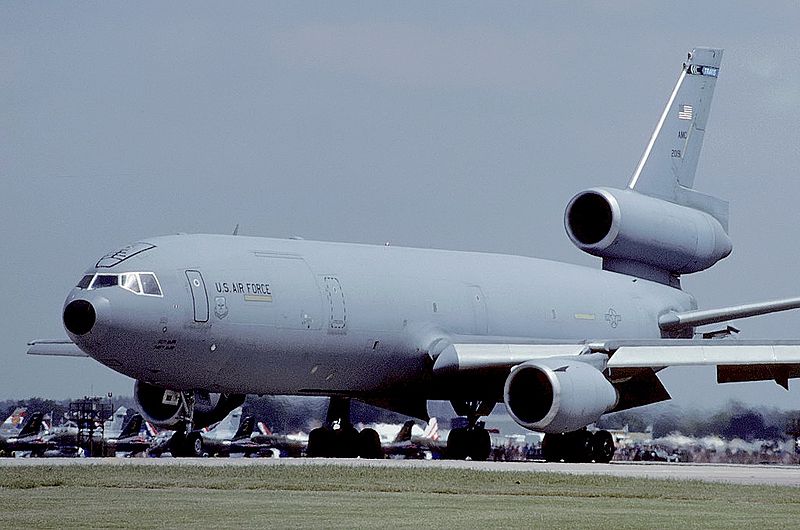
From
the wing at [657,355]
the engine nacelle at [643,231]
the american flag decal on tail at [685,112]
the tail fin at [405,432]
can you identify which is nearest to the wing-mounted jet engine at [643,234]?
the engine nacelle at [643,231]

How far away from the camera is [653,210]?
37.2m

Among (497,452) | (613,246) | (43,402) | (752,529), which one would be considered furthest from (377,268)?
(43,402)

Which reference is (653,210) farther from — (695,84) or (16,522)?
(16,522)

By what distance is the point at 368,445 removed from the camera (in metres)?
31.8

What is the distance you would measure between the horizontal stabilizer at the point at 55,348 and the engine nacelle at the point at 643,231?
11779mm

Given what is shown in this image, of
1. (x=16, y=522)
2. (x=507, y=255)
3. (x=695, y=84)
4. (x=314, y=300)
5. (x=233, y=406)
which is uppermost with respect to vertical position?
(x=695, y=84)

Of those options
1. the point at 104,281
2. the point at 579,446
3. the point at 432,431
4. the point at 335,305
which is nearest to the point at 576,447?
the point at 579,446

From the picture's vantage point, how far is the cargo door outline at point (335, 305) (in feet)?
96.4

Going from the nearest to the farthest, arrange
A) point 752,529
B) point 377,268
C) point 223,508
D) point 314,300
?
1. point 752,529
2. point 223,508
3. point 314,300
4. point 377,268

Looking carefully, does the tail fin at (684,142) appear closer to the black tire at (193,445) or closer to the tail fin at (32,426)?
the black tire at (193,445)

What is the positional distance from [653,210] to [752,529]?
76.3 feet

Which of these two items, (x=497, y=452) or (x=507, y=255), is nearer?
(x=507, y=255)

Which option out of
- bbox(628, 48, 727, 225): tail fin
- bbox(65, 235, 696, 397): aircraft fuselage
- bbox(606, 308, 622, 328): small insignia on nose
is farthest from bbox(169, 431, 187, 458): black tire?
bbox(628, 48, 727, 225): tail fin

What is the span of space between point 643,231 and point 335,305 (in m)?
10.1
